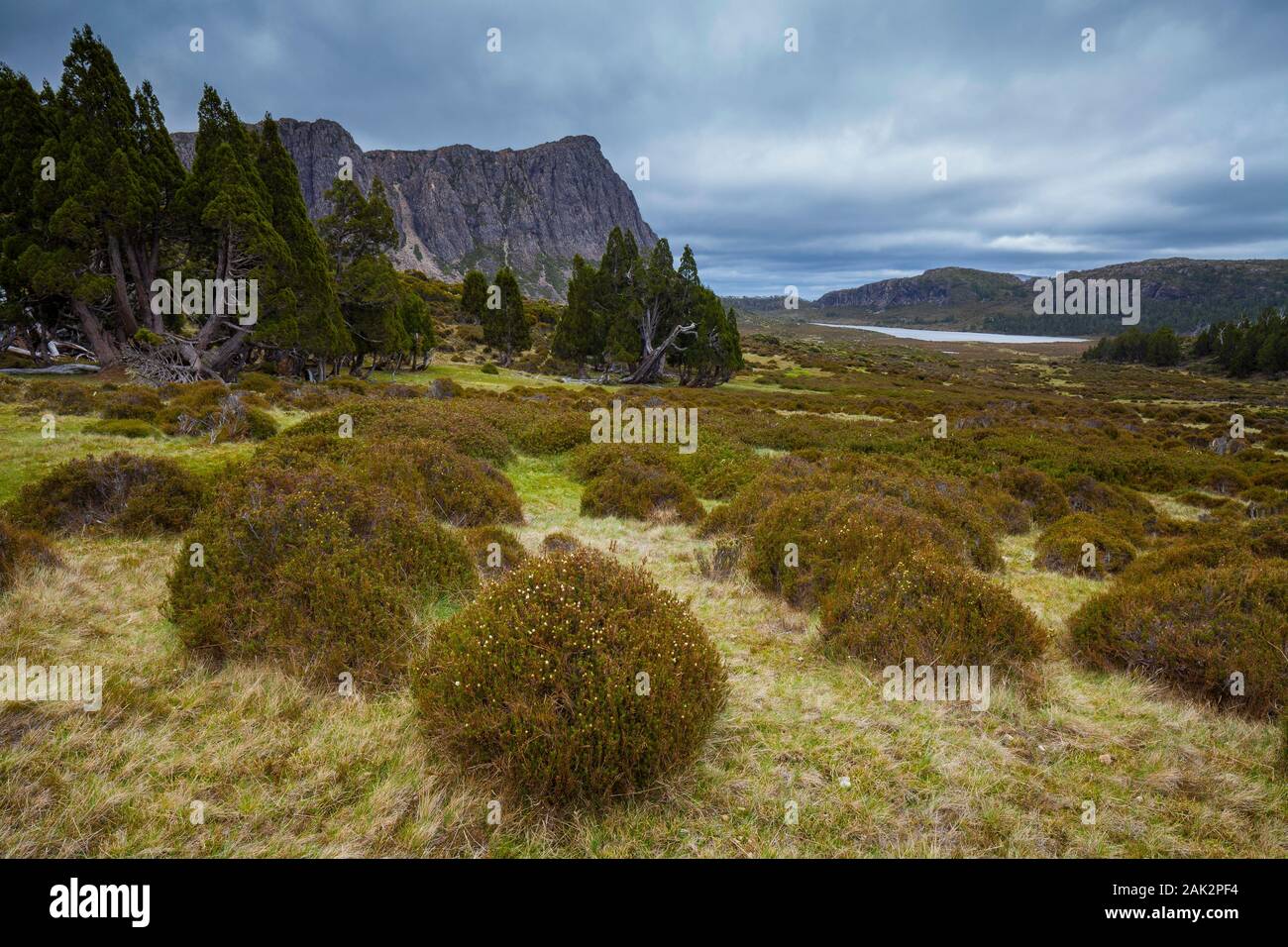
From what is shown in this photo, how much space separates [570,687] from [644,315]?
43583 mm

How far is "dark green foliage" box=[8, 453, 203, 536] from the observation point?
8344 mm

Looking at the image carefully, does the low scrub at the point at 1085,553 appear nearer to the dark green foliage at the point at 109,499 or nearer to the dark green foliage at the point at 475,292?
the dark green foliage at the point at 109,499

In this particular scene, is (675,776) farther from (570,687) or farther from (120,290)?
→ (120,290)

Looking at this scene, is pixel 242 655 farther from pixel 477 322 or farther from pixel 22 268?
pixel 477 322

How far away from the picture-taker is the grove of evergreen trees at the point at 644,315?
4497cm

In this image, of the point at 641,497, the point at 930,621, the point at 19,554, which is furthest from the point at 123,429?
the point at 930,621

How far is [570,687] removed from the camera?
4141 millimetres

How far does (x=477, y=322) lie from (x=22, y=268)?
158 feet

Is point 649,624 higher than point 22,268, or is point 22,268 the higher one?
point 22,268

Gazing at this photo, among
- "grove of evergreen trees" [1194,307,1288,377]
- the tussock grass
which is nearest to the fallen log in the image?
the tussock grass

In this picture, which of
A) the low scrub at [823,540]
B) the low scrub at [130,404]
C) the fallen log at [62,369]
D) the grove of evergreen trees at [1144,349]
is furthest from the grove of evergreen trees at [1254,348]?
the fallen log at [62,369]

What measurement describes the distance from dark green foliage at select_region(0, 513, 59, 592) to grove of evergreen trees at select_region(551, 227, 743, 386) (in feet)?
128
